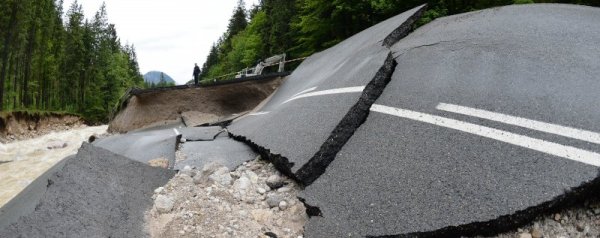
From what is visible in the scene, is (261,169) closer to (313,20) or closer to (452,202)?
(452,202)

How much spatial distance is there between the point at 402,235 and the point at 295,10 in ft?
94.6

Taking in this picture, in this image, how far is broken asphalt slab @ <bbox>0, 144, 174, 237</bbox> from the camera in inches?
124

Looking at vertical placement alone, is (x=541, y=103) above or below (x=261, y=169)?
above

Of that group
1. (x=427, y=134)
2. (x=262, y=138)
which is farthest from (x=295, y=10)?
(x=427, y=134)

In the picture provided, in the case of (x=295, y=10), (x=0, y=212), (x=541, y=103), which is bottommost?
(x=0, y=212)

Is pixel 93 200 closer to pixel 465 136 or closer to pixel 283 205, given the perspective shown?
pixel 283 205

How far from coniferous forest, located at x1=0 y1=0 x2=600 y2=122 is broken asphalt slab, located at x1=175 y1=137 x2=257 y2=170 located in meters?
12.2

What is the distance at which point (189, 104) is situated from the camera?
45.0ft

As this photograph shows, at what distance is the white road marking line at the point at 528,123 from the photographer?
10.7 feet

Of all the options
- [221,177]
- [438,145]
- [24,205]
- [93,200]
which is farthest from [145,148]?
[438,145]

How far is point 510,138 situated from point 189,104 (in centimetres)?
1170

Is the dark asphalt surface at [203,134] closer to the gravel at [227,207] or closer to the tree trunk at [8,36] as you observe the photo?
the gravel at [227,207]

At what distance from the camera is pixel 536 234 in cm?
276

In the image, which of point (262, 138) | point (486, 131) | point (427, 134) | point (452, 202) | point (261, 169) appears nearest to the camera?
point (452, 202)
